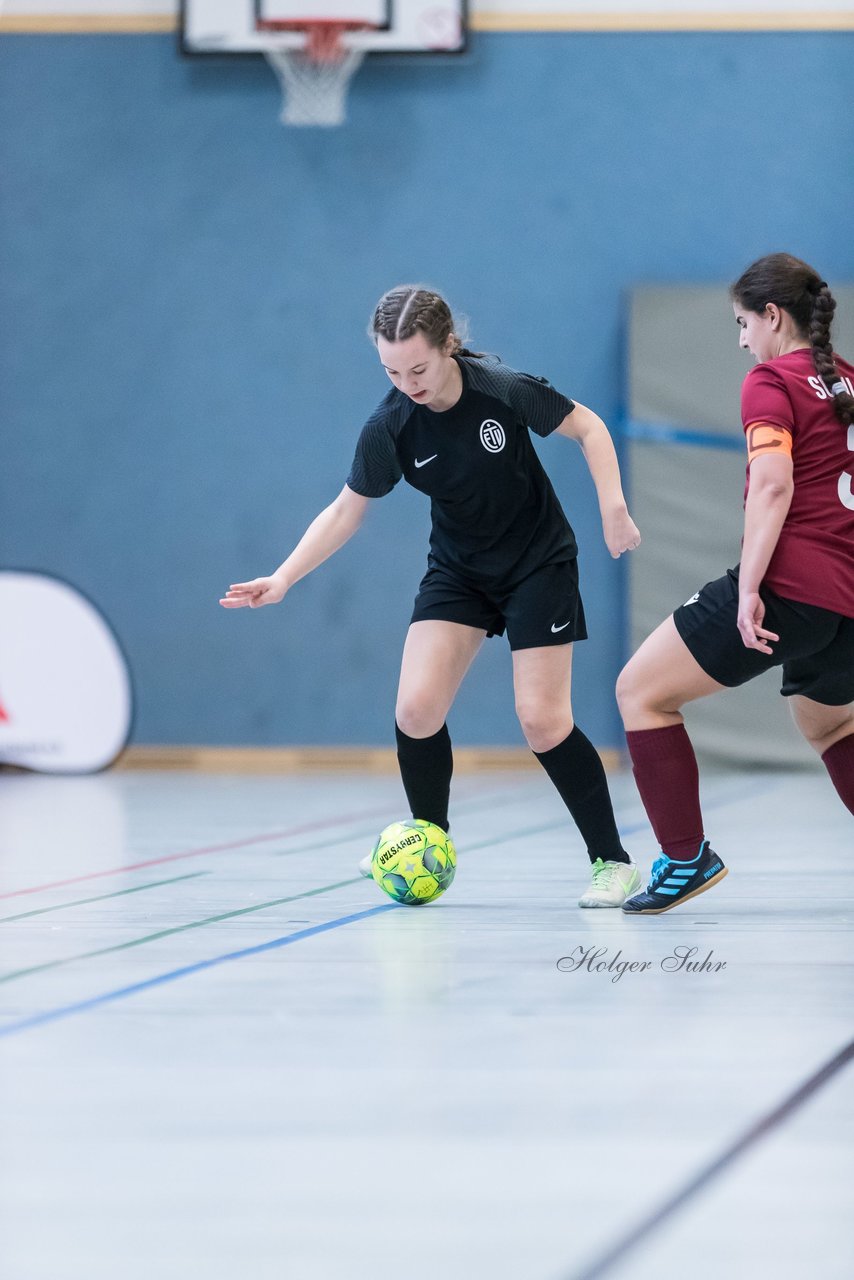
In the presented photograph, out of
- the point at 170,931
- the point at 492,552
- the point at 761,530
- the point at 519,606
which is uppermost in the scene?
the point at 761,530

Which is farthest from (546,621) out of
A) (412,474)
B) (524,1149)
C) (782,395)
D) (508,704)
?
(508,704)

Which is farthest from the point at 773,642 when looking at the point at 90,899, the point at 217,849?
the point at 217,849

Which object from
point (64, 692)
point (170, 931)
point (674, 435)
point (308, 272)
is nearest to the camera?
point (170, 931)

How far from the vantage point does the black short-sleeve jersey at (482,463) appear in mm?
3607

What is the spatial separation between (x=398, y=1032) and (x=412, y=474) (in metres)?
1.63

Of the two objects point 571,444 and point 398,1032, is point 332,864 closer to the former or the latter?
point 398,1032

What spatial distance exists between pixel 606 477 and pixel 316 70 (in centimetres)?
528

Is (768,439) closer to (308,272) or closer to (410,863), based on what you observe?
(410,863)

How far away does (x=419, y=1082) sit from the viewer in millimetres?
2061

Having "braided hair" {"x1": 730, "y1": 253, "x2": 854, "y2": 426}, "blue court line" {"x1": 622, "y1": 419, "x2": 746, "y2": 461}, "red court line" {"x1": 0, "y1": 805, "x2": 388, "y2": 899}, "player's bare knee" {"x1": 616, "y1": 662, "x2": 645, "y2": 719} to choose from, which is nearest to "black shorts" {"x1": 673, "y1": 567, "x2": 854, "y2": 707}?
"player's bare knee" {"x1": 616, "y1": 662, "x2": 645, "y2": 719}

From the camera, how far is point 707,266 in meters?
8.05

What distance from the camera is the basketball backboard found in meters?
7.79

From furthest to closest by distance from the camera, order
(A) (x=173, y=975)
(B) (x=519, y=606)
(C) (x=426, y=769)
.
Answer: (C) (x=426, y=769), (B) (x=519, y=606), (A) (x=173, y=975)

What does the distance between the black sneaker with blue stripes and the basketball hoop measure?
5.76 meters
